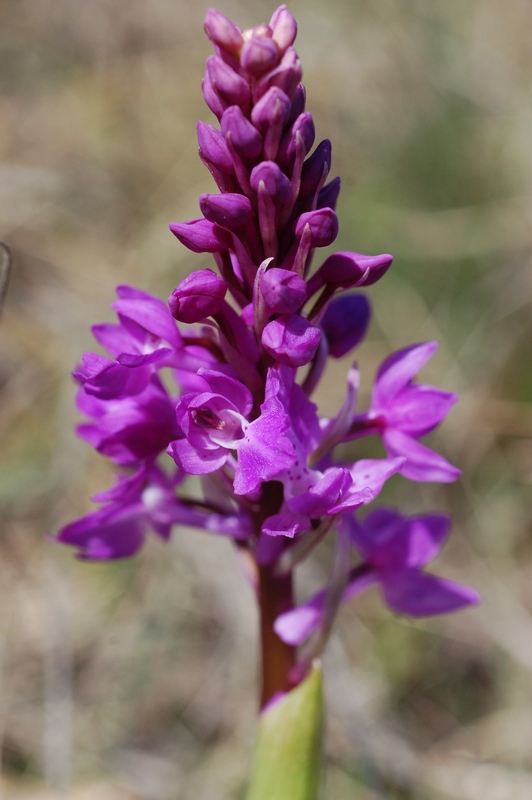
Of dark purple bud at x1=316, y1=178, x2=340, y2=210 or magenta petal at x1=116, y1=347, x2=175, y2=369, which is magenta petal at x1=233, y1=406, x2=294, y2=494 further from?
dark purple bud at x1=316, y1=178, x2=340, y2=210

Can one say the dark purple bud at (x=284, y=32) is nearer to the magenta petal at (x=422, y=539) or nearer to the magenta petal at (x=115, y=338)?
the magenta petal at (x=115, y=338)

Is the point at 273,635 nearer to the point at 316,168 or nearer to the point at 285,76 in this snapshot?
the point at 316,168

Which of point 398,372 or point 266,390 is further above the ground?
point 398,372

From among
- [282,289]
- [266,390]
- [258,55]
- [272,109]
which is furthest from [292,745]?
[258,55]

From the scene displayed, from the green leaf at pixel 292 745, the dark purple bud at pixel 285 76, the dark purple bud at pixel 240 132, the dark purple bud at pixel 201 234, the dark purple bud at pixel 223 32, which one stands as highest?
the dark purple bud at pixel 223 32

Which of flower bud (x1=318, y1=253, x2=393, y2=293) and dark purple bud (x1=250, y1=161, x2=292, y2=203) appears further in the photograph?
flower bud (x1=318, y1=253, x2=393, y2=293)

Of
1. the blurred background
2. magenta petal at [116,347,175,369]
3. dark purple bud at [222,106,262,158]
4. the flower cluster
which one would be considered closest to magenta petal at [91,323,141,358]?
the flower cluster

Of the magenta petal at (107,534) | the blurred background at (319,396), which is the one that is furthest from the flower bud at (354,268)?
the blurred background at (319,396)

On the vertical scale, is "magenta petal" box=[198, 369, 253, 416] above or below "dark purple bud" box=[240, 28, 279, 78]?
below
